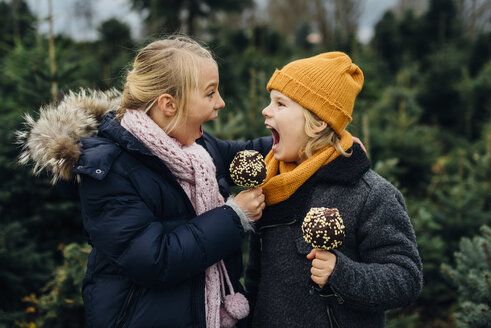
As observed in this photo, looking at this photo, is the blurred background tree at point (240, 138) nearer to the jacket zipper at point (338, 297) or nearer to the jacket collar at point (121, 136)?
the jacket collar at point (121, 136)

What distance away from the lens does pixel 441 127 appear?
31.1 ft

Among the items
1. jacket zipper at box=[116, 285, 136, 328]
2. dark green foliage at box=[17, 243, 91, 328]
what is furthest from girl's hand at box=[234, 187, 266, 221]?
dark green foliage at box=[17, 243, 91, 328]

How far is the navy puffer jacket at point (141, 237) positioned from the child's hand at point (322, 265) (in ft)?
1.26

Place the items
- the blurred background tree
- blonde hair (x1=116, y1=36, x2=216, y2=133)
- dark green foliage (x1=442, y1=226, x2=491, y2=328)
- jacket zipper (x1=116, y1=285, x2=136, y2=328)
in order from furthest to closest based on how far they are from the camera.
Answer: the blurred background tree
dark green foliage (x1=442, y1=226, x2=491, y2=328)
blonde hair (x1=116, y1=36, x2=216, y2=133)
jacket zipper (x1=116, y1=285, x2=136, y2=328)

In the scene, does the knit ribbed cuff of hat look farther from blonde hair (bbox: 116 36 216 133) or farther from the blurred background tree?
the blurred background tree

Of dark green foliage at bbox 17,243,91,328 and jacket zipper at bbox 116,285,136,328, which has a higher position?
jacket zipper at bbox 116,285,136,328

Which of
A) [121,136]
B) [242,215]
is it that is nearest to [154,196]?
[121,136]

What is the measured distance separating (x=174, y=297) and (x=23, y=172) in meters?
3.25

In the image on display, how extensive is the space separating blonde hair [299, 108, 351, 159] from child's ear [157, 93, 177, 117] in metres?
0.68

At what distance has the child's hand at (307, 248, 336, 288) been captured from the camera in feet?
5.28

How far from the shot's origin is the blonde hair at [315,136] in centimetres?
191

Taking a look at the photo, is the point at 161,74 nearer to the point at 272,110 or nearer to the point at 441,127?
the point at 272,110

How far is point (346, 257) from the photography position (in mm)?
1650

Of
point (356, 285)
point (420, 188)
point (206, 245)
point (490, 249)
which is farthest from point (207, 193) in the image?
point (420, 188)
